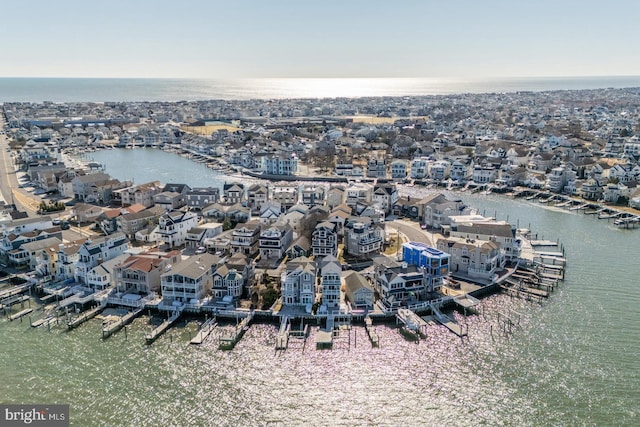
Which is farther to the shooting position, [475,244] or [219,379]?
[475,244]

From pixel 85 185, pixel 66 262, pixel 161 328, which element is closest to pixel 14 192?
pixel 85 185

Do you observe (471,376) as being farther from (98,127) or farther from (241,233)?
(98,127)

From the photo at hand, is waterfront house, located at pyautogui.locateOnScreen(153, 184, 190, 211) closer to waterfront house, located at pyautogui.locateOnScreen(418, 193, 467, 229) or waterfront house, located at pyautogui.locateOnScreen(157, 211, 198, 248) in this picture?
waterfront house, located at pyautogui.locateOnScreen(157, 211, 198, 248)

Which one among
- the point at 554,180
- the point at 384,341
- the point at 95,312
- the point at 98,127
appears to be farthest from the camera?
the point at 98,127

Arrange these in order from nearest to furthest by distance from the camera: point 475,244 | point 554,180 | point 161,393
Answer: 1. point 161,393
2. point 475,244
3. point 554,180

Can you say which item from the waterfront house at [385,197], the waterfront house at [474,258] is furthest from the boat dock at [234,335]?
the waterfront house at [385,197]

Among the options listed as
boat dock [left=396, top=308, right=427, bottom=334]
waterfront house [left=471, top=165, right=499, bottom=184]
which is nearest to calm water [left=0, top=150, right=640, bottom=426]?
boat dock [left=396, top=308, right=427, bottom=334]

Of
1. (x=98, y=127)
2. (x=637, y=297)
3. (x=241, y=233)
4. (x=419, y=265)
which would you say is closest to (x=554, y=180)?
(x=637, y=297)

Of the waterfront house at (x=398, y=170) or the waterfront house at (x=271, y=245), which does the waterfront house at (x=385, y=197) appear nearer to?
the waterfront house at (x=271, y=245)

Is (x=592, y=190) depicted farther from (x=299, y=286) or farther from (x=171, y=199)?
(x=171, y=199)
